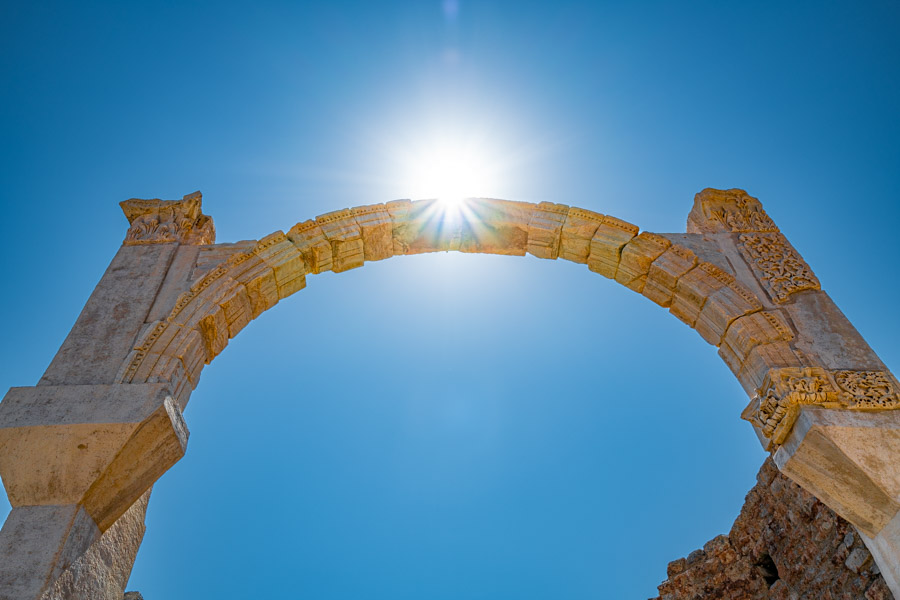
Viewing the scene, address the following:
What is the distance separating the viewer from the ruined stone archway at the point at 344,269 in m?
4.48

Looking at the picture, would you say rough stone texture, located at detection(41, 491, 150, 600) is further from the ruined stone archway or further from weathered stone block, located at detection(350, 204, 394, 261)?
weathered stone block, located at detection(350, 204, 394, 261)

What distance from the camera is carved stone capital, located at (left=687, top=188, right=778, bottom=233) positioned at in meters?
6.96

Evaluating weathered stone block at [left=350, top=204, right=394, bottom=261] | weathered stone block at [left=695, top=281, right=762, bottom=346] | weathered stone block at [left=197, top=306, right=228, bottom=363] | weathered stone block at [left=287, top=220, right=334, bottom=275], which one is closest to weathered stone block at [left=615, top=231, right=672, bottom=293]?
weathered stone block at [left=695, top=281, right=762, bottom=346]

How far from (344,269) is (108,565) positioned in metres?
3.62

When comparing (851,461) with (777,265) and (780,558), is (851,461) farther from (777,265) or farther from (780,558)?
(780,558)

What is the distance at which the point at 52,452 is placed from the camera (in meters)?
4.56

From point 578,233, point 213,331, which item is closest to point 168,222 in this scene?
point 213,331

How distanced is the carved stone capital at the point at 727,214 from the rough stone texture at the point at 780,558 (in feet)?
10.5

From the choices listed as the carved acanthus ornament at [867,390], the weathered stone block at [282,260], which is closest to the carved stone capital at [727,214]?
the carved acanthus ornament at [867,390]

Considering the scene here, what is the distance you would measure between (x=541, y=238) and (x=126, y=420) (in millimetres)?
4499

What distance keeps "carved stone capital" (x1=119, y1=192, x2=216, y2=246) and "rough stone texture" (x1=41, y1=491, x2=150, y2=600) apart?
274cm

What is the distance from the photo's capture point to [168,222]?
22.7ft

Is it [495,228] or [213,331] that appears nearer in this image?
[213,331]

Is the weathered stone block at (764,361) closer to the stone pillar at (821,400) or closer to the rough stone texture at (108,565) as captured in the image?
the stone pillar at (821,400)
